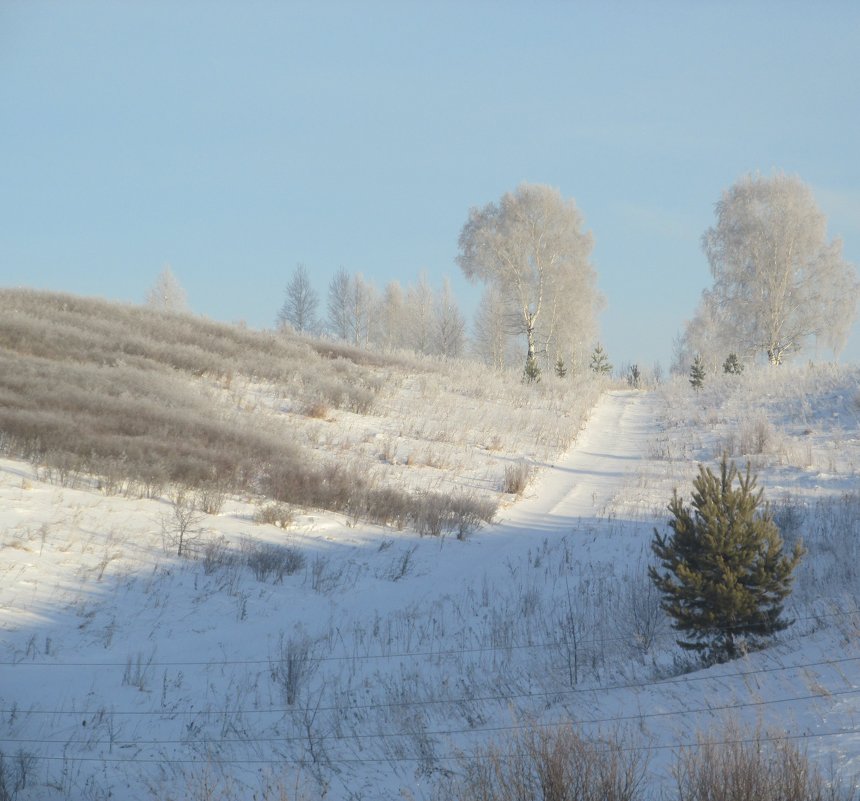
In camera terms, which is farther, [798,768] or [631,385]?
[631,385]

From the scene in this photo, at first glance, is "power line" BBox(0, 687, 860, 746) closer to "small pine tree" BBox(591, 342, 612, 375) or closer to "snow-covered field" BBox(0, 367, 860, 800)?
"snow-covered field" BBox(0, 367, 860, 800)

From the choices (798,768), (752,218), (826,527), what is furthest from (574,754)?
(752,218)

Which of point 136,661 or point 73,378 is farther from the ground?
point 73,378

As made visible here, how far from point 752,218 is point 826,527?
28.8 metres

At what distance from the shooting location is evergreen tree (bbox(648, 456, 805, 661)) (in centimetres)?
485

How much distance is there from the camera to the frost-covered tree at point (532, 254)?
1414 inches

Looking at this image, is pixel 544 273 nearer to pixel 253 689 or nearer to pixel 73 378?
pixel 73 378

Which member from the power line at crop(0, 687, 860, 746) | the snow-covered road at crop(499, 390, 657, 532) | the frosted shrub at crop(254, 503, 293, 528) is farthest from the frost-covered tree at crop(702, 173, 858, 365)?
the power line at crop(0, 687, 860, 746)

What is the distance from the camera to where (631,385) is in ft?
123

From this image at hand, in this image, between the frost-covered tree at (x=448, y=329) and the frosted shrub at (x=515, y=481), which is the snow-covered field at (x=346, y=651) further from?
the frost-covered tree at (x=448, y=329)

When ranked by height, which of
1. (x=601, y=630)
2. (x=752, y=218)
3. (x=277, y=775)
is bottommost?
(x=277, y=775)

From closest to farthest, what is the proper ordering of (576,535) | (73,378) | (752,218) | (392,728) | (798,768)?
(798,768)
(392,728)
(576,535)
(73,378)
(752,218)

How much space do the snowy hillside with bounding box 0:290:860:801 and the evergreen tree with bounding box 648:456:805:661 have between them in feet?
0.67

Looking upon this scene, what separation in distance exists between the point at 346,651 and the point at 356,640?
0.74ft
